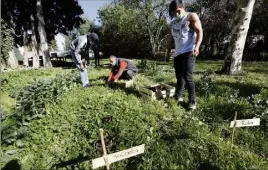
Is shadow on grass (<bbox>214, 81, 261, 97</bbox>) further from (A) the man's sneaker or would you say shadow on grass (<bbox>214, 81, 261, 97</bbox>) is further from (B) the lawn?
(A) the man's sneaker

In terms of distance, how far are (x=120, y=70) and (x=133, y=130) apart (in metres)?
3.07

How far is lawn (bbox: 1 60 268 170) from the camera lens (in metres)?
4.03

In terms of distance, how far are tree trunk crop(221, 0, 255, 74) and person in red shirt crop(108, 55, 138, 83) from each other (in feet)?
11.7

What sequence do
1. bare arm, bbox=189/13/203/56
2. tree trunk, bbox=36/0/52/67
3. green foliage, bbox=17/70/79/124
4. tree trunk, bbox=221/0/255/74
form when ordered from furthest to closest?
tree trunk, bbox=36/0/52/67 → tree trunk, bbox=221/0/255/74 → green foliage, bbox=17/70/79/124 → bare arm, bbox=189/13/203/56

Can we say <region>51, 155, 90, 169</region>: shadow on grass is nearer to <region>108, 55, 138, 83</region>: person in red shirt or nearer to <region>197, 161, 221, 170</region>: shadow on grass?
<region>197, 161, 221, 170</region>: shadow on grass

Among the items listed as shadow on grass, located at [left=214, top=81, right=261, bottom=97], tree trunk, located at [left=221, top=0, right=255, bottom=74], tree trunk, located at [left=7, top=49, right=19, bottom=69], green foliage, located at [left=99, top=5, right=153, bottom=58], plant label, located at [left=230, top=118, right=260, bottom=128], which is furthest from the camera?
green foliage, located at [left=99, top=5, right=153, bottom=58]

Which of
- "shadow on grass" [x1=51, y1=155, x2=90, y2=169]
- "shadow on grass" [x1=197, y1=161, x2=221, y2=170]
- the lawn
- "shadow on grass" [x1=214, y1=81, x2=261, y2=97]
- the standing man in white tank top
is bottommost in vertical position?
"shadow on grass" [x1=51, y1=155, x2=90, y2=169]

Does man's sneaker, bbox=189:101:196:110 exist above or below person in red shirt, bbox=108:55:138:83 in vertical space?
below

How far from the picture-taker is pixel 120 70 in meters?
7.47

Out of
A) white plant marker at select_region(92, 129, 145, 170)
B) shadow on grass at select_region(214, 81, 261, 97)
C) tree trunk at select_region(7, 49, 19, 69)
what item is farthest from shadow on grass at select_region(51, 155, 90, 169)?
tree trunk at select_region(7, 49, 19, 69)

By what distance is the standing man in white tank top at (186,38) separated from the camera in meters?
5.09

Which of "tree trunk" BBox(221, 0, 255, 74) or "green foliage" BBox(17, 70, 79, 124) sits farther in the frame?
"tree trunk" BBox(221, 0, 255, 74)

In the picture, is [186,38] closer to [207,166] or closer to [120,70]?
[207,166]

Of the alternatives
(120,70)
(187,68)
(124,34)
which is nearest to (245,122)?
(187,68)
